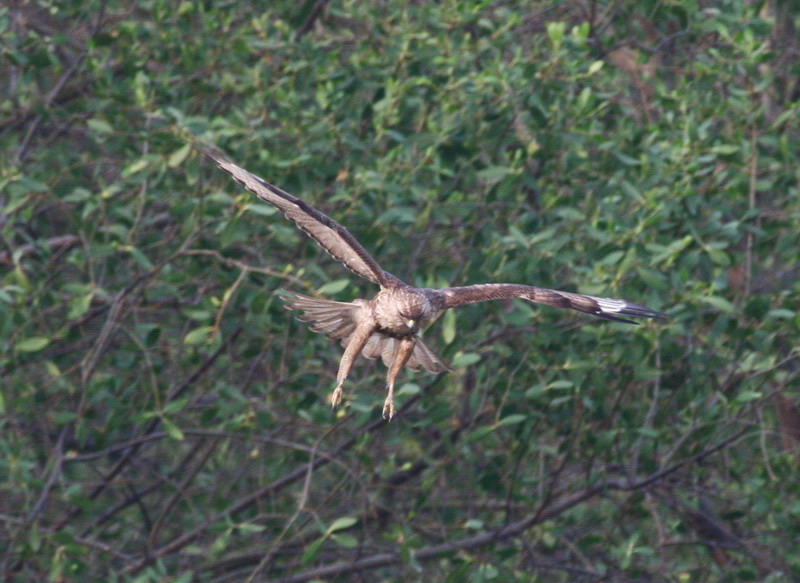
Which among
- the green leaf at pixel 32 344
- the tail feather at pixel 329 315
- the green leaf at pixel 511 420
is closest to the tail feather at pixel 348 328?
the tail feather at pixel 329 315

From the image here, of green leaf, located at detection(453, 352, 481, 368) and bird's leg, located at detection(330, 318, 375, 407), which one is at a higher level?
bird's leg, located at detection(330, 318, 375, 407)

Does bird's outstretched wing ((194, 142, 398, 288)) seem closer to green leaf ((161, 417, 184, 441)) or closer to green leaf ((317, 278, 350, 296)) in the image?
green leaf ((317, 278, 350, 296))

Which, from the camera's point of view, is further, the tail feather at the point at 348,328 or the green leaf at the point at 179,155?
the green leaf at the point at 179,155

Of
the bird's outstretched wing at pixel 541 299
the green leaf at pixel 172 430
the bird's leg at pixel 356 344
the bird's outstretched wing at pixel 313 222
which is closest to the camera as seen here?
the bird's outstretched wing at pixel 313 222

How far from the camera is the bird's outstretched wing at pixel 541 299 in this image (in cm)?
645

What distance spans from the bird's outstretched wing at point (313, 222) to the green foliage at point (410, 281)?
27 centimetres

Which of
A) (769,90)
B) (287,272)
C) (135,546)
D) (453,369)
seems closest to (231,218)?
(287,272)

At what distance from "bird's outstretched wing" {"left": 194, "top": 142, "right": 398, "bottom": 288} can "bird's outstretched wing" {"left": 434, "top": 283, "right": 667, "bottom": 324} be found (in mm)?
306

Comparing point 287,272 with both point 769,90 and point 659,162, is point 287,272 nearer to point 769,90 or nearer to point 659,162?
point 659,162

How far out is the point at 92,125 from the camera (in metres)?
7.46

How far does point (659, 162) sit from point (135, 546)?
421 cm

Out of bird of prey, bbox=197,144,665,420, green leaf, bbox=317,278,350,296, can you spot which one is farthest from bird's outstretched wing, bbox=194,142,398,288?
green leaf, bbox=317,278,350,296

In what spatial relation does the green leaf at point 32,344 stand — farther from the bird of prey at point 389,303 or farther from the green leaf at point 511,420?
the green leaf at point 511,420

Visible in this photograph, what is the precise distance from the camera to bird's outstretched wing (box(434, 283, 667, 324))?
645cm
